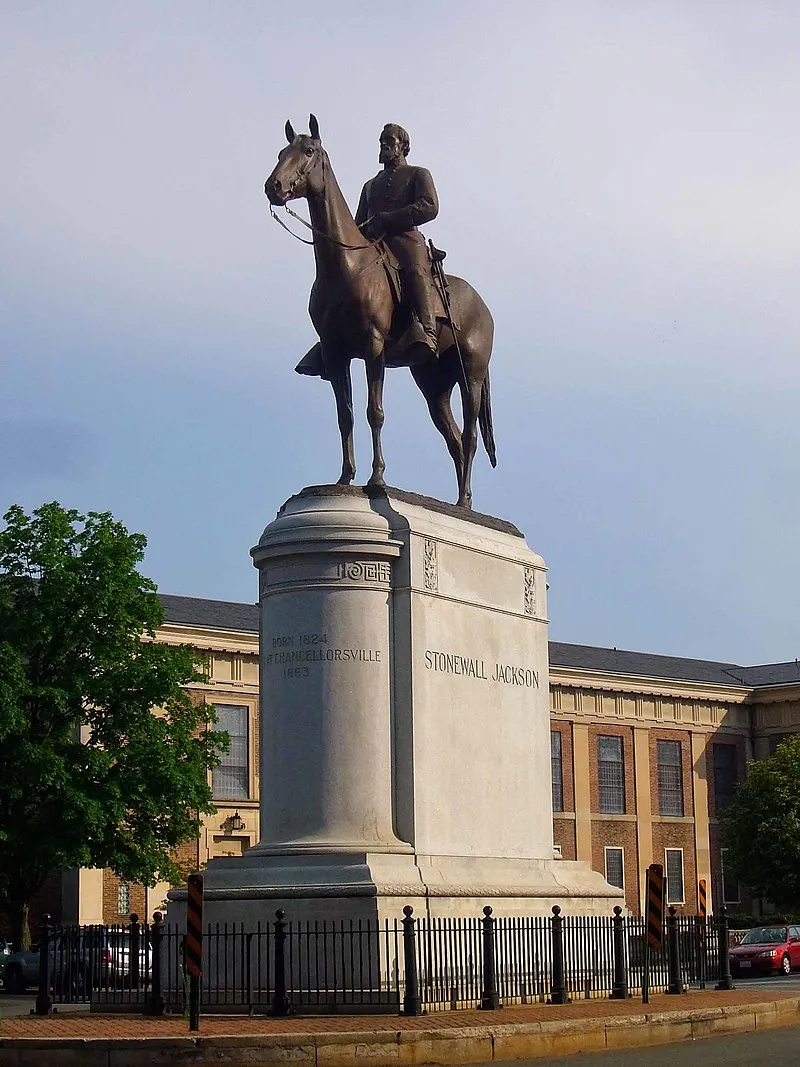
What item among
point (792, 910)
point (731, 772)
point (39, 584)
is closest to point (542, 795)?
point (39, 584)

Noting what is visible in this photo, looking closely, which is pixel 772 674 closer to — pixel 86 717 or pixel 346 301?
pixel 86 717

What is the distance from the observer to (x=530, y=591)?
957 inches

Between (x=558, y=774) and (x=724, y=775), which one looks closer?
(x=558, y=774)

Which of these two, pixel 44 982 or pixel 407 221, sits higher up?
pixel 407 221

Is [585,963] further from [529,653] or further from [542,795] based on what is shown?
[529,653]

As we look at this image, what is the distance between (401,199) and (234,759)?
41.1 metres

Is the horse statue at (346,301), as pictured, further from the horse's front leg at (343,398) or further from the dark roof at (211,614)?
the dark roof at (211,614)

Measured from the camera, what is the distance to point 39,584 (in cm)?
4644

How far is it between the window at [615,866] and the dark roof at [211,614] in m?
18.8

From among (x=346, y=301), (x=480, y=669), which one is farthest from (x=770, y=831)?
(x=346, y=301)

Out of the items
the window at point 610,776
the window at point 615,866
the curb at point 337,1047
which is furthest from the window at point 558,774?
the curb at point 337,1047

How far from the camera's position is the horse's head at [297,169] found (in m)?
22.0

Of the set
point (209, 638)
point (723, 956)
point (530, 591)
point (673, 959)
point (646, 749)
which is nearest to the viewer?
point (673, 959)

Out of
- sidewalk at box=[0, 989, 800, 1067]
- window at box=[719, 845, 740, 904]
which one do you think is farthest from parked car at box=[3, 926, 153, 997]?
window at box=[719, 845, 740, 904]
